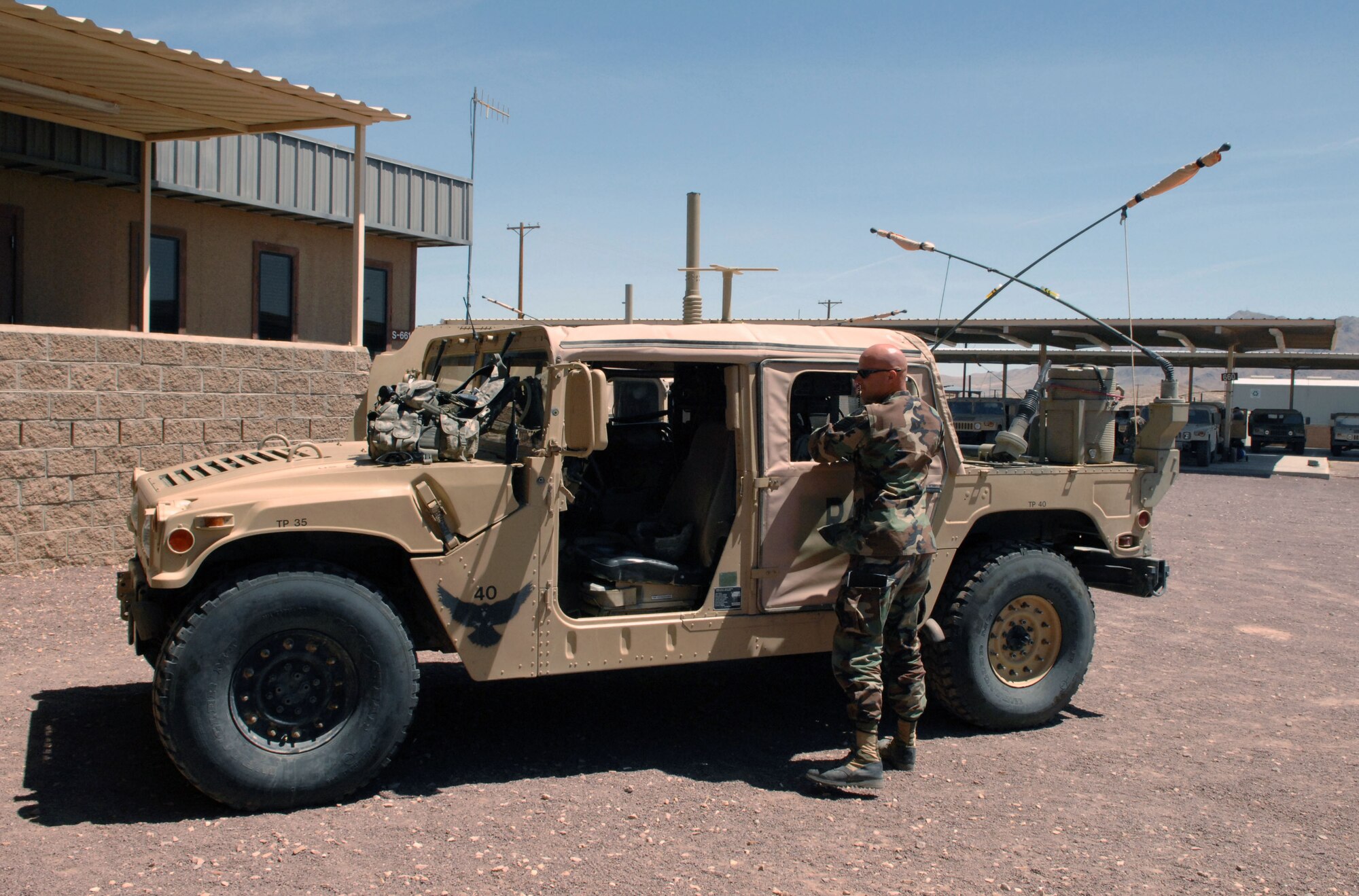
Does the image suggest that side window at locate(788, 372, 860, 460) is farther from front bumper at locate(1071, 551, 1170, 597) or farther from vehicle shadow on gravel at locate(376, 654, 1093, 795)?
front bumper at locate(1071, 551, 1170, 597)

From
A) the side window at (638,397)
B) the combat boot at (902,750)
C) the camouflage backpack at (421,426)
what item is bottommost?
the combat boot at (902,750)

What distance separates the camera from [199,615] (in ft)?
13.0

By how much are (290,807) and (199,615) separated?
0.81 meters

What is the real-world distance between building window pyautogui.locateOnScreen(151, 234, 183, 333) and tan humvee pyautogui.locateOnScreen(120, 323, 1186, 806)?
8750 millimetres

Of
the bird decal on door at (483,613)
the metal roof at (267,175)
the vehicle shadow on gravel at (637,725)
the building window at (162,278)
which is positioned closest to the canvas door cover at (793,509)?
the vehicle shadow on gravel at (637,725)

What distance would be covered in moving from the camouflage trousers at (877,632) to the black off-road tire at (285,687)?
1.79 m

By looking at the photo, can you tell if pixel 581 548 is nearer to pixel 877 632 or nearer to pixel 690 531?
pixel 690 531

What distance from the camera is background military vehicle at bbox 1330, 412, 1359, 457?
3753 cm

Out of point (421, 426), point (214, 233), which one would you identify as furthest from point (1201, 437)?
point (421, 426)

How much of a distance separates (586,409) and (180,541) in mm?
1533

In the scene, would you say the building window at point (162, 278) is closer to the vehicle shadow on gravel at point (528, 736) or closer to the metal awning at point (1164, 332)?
the vehicle shadow on gravel at point (528, 736)

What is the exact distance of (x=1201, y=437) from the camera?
28.3 meters

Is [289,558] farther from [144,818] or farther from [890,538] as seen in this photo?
[890,538]

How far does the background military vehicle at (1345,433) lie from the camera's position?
37.5m
